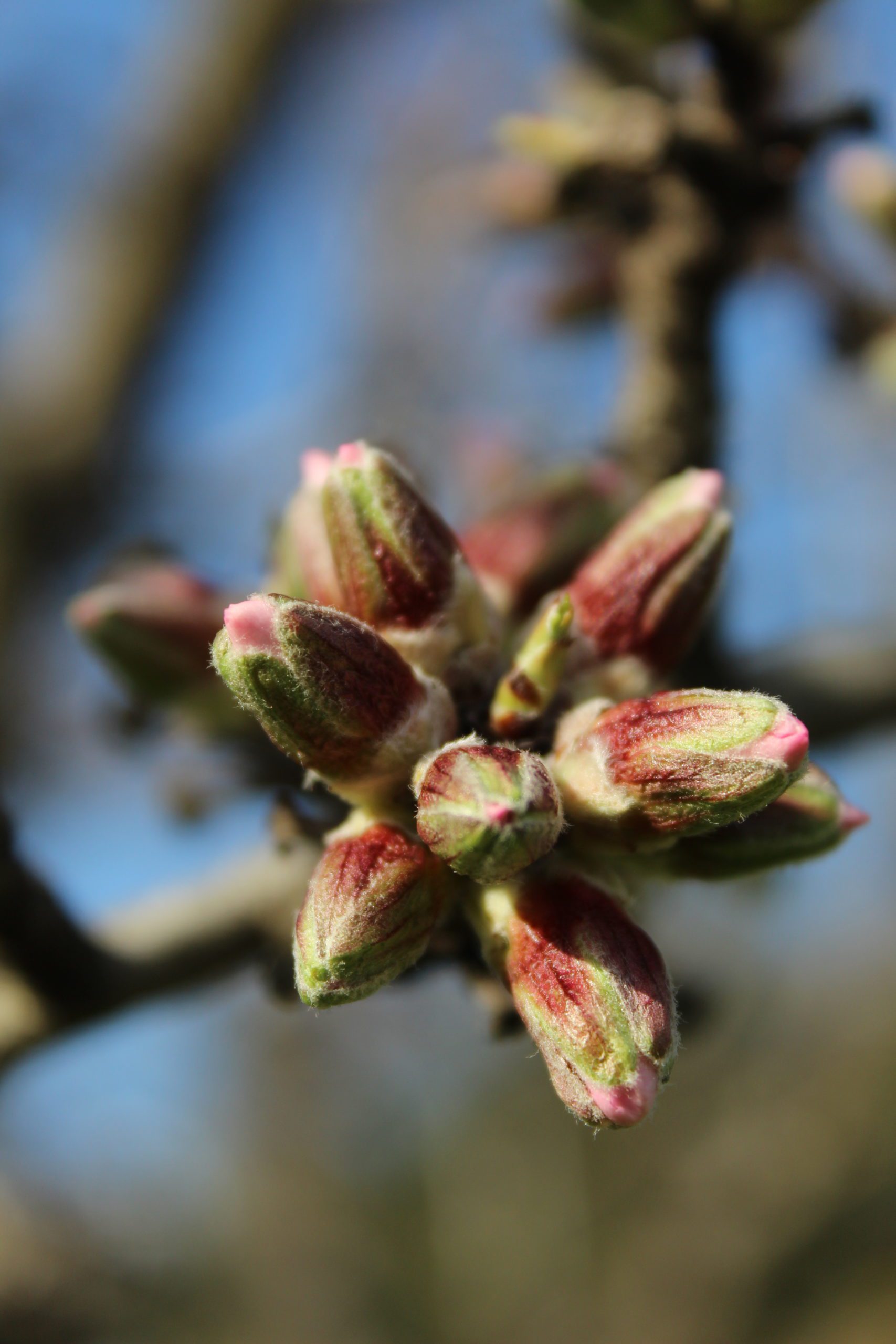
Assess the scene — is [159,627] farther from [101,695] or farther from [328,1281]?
[328,1281]

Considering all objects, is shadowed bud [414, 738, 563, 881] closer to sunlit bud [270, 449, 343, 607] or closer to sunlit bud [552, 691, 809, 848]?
sunlit bud [552, 691, 809, 848]

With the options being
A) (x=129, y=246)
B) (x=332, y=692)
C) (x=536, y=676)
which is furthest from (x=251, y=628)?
(x=129, y=246)

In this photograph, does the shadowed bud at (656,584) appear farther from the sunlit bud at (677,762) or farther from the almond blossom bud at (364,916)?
the almond blossom bud at (364,916)

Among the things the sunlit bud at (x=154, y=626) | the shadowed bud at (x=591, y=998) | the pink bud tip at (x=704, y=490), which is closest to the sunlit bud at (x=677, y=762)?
the shadowed bud at (x=591, y=998)

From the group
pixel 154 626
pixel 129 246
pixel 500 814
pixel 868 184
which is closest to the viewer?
pixel 500 814

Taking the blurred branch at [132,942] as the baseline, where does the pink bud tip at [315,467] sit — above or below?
above

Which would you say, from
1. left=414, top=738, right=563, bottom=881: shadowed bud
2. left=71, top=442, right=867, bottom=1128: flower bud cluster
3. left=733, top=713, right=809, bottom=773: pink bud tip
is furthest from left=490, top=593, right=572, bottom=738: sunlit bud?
left=733, top=713, right=809, bottom=773: pink bud tip

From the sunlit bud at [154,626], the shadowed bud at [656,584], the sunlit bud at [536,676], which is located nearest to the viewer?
the sunlit bud at [536,676]

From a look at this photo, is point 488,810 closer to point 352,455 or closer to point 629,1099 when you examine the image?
point 629,1099
